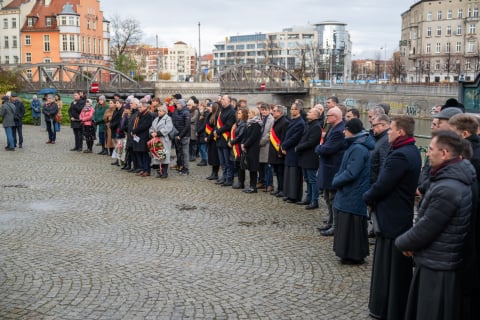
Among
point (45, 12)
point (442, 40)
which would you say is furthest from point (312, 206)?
point (442, 40)

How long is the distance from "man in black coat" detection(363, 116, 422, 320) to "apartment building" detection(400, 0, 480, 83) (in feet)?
314

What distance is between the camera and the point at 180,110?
16359 millimetres

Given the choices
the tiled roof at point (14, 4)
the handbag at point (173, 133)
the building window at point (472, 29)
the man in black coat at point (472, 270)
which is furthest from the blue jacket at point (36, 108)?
the building window at point (472, 29)

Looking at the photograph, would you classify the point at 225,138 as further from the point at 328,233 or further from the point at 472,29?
the point at 472,29

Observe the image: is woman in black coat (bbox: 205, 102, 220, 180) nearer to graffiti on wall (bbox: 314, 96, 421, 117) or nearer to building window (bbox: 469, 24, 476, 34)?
graffiti on wall (bbox: 314, 96, 421, 117)

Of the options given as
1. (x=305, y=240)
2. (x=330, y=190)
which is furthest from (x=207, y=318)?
(x=330, y=190)

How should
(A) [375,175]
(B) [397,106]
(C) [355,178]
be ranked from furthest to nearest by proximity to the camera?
(B) [397,106]
(A) [375,175]
(C) [355,178]

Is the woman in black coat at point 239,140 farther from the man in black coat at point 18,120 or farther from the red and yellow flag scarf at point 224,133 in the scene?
the man in black coat at point 18,120

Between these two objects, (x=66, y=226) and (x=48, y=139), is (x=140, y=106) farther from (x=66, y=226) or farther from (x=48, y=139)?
(x=48, y=139)

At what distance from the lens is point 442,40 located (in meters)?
108

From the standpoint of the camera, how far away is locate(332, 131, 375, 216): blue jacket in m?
7.92

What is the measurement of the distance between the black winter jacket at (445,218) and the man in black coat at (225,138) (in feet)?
31.8

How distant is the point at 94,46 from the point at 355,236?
9578 centimetres

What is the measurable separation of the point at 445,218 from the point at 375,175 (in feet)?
12.3
